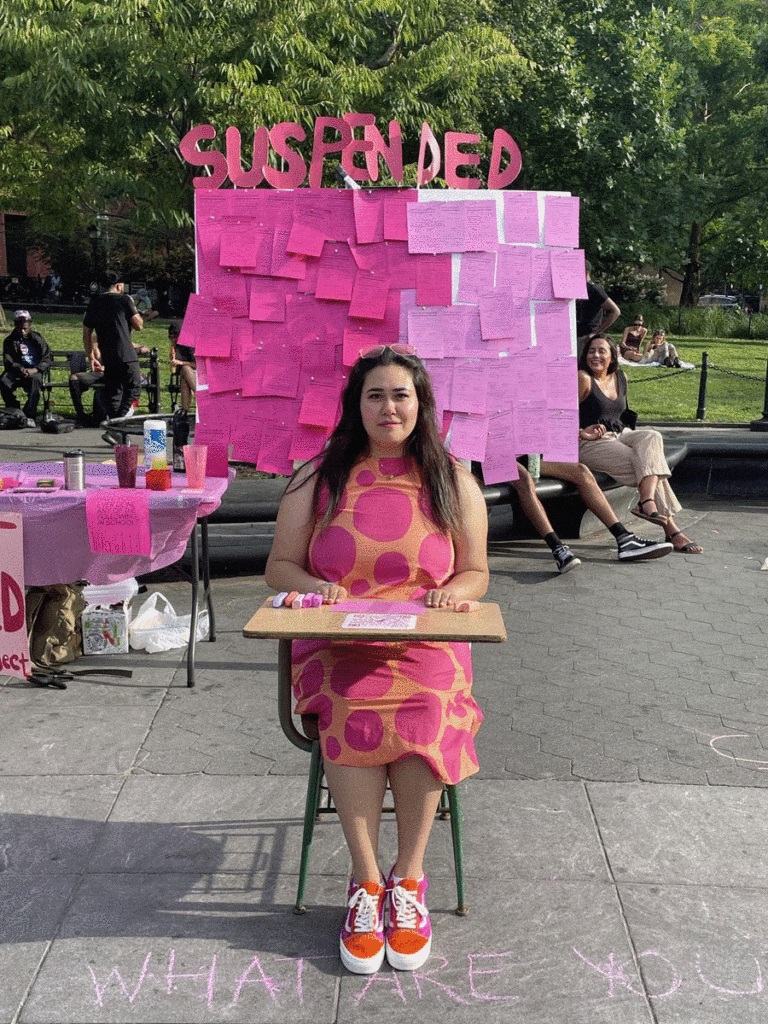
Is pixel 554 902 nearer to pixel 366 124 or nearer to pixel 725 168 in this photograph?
pixel 366 124

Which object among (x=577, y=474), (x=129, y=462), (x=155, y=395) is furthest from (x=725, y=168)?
(x=129, y=462)

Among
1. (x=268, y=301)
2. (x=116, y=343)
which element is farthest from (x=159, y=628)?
(x=116, y=343)

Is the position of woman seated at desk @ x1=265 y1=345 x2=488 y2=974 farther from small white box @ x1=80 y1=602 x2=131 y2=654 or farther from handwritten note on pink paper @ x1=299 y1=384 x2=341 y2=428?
small white box @ x1=80 y1=602 x2=131 y2=654

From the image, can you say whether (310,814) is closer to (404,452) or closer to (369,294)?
(404,452)

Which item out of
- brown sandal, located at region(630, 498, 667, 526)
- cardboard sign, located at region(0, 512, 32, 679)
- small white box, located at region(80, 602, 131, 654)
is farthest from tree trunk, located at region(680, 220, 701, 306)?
cardboard sign, located at region(0, 512, 32, 679)

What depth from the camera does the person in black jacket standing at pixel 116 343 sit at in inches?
507

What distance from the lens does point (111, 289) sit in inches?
521

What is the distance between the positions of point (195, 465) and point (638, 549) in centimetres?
353

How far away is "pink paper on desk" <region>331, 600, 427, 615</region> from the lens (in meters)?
3.23

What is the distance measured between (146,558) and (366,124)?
2.41 m

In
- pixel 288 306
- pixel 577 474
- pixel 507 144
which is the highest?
pixel 507 144

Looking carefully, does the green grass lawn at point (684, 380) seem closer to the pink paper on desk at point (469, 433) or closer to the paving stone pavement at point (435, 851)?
the pink paper on desk at point (469, 433)

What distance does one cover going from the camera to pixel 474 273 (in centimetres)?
567

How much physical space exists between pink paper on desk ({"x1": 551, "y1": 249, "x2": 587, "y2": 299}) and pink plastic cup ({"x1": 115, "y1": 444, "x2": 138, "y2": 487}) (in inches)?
85.9
